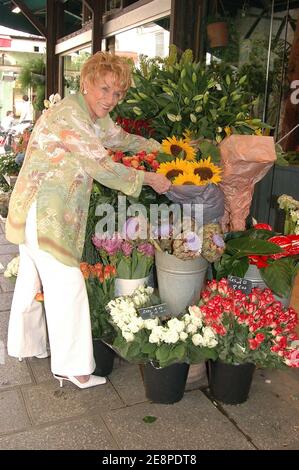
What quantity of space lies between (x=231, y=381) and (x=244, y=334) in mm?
283

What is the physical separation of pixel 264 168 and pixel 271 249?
398 millimetres

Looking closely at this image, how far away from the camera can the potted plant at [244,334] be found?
2.14 m

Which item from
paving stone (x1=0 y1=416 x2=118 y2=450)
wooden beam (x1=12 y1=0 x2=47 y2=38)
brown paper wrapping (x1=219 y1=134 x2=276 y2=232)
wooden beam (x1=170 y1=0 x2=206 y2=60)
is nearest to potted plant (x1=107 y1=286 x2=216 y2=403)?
paving stone (x1=0 y1=416 x2=118 y2=450)

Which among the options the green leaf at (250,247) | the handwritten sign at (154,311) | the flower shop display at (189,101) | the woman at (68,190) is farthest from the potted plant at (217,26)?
the handwritten sign at (154,311)

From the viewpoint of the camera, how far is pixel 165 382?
7.35 feet

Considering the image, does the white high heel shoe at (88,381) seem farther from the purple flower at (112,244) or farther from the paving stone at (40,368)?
the purple flower at (112,244)

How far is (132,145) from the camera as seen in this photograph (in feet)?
8.16

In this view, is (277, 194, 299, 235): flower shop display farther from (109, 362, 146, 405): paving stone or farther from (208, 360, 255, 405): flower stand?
(109, 362, 146, 405): paving stone

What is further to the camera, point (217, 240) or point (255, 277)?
point (255, 277)

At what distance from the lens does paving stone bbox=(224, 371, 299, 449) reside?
2.06 metres

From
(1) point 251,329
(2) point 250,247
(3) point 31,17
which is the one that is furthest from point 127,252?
(3) point 31,17

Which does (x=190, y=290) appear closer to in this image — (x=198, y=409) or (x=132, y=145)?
(x=198, y=409)

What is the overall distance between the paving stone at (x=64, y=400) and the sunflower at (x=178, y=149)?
4.08 ft

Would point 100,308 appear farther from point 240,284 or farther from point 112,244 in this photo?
point 240,284
